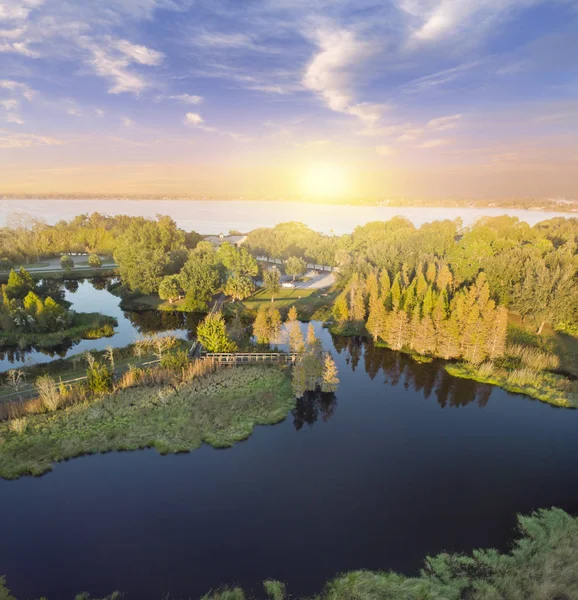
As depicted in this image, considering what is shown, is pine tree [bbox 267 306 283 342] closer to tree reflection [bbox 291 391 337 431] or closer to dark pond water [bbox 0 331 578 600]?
tree reflection [bbox 291 391 337 431]

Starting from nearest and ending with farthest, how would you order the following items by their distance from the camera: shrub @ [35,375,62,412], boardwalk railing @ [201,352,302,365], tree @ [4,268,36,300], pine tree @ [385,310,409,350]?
shrub @ [35,375,62,412]
boardwalk railing @ [201,352,302,365]
pine tree @ [385,310,409,350]
tree @ [4,268,36,300]

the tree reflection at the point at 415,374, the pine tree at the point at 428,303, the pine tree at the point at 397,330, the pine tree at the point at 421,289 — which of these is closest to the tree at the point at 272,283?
the tree reflection at the point at 415,374

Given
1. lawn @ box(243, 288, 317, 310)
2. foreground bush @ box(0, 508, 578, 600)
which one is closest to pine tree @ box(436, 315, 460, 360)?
foreground bush @ box(0, 508, 578, 600)

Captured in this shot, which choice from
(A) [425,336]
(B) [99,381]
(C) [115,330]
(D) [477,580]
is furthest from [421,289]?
(C) [115,330]

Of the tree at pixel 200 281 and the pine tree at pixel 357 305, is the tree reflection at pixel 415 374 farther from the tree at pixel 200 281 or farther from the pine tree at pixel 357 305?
the tree at pixel 200 281

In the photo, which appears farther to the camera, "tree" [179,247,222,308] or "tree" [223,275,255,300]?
"tree" [223,275,255,300]
